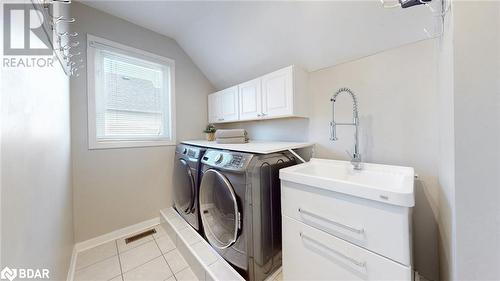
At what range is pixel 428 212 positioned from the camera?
1168 millimetres

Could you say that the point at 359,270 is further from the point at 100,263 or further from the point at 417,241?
the point at 100,263

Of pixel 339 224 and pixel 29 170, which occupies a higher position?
pixel 29 170

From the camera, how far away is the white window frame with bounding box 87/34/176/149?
5.81 feet

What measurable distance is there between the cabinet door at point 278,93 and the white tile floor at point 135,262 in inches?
64.0

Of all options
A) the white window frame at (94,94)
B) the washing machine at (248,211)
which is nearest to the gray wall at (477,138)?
the washing machine at (248,211)

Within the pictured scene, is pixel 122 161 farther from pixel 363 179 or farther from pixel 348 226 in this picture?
pixel 363 179

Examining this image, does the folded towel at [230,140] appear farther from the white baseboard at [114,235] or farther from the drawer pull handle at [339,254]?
the white baseboard at [114,235]

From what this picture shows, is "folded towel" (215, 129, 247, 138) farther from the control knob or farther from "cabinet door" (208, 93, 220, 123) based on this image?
"cabinet door" (208, 93, 220, 123)

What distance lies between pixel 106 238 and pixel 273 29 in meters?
2.75

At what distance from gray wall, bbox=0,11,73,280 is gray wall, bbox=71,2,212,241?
32.9 inches

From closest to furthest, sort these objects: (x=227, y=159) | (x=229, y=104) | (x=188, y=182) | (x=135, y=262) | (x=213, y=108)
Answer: (x=227, y=159) < (x=135, y=262) < (x=188, y=182) < (x=229, y=104) < (x=213, y=108)

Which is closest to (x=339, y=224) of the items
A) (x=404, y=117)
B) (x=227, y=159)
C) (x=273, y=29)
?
(x=227, y=159)

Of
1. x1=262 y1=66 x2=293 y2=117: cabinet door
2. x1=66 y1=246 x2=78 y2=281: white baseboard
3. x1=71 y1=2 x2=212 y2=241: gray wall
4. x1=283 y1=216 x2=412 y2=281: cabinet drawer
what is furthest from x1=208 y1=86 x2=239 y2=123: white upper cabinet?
x1=66 y1=246 x2=78 y2=281: white baseboard

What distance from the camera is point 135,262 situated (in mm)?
1555
